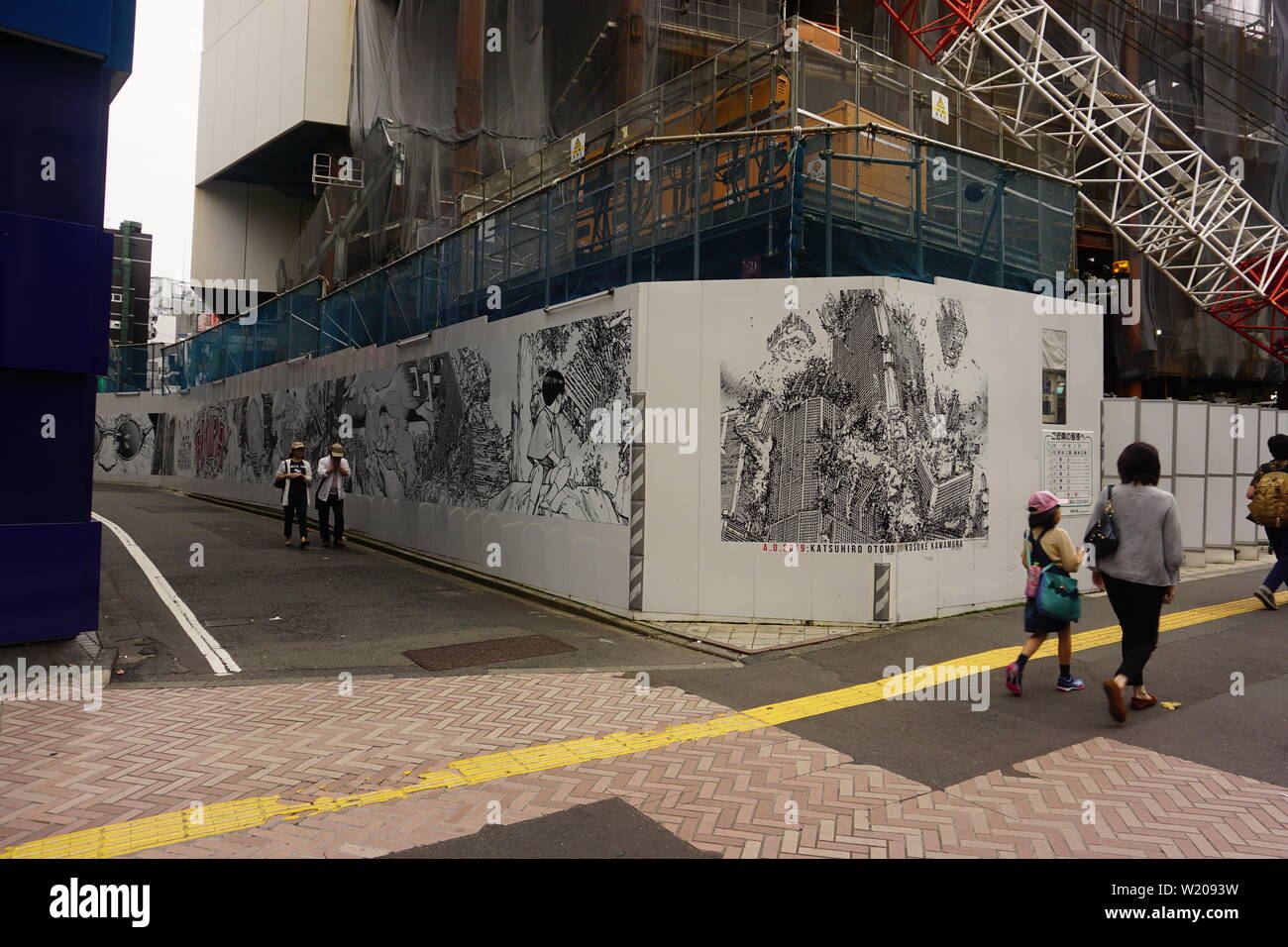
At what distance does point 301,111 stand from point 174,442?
12553mm

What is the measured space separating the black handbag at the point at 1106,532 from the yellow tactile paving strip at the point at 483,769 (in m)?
1.59

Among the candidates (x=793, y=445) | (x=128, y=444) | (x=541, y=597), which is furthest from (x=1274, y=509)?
(x=128, y=444)

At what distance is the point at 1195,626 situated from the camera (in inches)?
332

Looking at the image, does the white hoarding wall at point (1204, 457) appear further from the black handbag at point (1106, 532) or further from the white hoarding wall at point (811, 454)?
the black handbag at point (1106, 532)

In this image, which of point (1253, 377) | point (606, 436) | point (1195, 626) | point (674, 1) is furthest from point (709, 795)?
point (1253, 377)

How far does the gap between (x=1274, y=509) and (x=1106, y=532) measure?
501 centimetres

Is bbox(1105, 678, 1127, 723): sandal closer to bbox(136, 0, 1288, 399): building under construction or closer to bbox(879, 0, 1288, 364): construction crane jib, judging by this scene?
bbox(136, 0, 1288, 399): building under construction

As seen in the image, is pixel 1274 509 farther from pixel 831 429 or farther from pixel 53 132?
pixel 53 132

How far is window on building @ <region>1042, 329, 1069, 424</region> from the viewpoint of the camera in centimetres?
995

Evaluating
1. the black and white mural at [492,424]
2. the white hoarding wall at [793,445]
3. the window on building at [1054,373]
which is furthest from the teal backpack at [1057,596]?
the window on building at [1054,373]

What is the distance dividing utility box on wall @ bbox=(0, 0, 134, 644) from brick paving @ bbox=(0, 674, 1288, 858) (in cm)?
139

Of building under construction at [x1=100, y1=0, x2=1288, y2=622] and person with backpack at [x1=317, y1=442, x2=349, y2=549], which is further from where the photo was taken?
person with backpack at [x1=317, y1=442, x2=349, y2=549]

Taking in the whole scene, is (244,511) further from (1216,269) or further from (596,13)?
(1216,269)

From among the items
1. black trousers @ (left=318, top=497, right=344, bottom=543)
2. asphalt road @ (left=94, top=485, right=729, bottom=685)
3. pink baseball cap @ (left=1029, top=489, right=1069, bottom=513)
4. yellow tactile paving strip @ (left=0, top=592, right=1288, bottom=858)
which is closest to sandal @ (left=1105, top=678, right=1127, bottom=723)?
pink baseball cap @ (left=1029, top=489, right=1069, bottom=513)
